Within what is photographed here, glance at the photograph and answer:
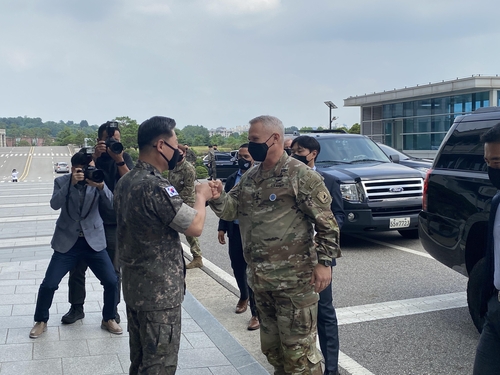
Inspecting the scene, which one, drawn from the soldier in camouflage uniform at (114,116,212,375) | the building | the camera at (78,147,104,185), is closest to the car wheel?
the camera at (78,147,104,185)

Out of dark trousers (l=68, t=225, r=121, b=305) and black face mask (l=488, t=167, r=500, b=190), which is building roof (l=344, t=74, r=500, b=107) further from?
black face mask (l=488, t=167, r=500, b=190)

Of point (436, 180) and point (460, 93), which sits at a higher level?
point (460, 93)

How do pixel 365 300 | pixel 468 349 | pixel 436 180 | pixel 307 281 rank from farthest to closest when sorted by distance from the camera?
1. pixel 365 300
2. pixel 436 180
3. pixel 468 349
4. pixel 307 281

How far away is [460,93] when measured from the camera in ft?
93.8

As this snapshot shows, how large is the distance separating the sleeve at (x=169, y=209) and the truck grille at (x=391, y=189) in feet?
21.6

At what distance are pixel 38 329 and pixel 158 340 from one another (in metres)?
2.61

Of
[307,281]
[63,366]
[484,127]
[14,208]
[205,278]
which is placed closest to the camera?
[307,281]

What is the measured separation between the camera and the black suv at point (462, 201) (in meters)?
5.18

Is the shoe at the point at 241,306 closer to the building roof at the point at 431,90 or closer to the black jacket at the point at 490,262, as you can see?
the black jacket at the point at 490,262

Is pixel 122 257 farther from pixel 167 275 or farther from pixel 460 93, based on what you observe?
pixel 460 93

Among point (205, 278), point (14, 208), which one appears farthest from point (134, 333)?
point (14, 208)

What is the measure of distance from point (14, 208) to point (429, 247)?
1423 cm

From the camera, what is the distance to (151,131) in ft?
10.9

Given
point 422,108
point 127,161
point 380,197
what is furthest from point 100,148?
point 422,108
